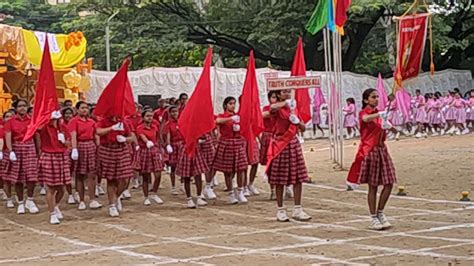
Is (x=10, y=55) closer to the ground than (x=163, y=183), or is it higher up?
higher up

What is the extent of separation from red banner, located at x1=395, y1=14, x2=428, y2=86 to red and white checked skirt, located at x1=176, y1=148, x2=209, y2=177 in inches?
124

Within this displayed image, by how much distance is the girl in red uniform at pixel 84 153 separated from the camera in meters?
12.0

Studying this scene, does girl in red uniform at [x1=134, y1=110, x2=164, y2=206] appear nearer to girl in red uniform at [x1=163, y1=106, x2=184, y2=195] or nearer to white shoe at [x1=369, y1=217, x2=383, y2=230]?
girl in red uniform at [x1=163, y1=106, x2=184, y2=195]

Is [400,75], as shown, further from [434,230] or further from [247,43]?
[247,43]

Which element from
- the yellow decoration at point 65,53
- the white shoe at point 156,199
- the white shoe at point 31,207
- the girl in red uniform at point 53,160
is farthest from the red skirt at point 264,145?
the yellow decoration at point 65,53

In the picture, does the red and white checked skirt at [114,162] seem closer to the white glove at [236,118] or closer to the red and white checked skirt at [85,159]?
the red and white checked skirt at [85,159]

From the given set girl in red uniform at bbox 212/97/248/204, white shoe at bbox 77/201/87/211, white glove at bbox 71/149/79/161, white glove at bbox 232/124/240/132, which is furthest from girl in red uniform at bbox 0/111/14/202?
white glove at bbox 232/124/240/132

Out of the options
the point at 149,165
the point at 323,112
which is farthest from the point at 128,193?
the point at 323,112

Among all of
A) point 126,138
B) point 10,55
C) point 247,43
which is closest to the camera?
point 126,138

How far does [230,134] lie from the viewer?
12.1m

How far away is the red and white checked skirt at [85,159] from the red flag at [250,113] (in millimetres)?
2337

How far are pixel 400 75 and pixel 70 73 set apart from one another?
34.7 ft

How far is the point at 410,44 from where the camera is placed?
11.1m

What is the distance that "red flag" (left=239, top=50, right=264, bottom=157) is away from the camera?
12.1 metres
